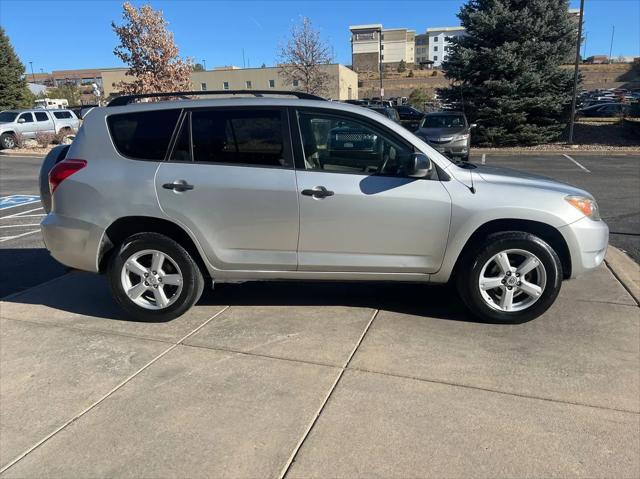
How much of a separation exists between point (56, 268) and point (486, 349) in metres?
4.70

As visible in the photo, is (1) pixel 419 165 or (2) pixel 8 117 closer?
(1) pixel 419 165

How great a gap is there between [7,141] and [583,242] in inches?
1001

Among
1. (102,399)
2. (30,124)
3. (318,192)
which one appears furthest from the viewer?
(30,124)

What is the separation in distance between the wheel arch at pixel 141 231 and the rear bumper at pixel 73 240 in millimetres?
60

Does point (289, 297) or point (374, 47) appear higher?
point (374, 47)

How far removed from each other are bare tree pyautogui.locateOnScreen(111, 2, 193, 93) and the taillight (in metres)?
21.7

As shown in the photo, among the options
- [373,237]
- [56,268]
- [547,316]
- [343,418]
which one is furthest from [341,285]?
[56,268]

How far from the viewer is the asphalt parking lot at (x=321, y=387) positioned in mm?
2590

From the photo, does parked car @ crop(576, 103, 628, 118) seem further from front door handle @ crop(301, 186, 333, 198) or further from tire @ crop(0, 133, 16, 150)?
front door handle @ crop(301, 186, 333, 198)

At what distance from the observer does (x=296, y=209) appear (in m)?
3.96

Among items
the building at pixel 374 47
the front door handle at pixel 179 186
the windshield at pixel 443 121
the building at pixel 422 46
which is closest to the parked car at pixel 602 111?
the windshield at pixel 443 121

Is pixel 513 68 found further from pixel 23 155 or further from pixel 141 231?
pixel 23 155

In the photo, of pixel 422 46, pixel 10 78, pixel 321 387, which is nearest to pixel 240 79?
pixel 10 78

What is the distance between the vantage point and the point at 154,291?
4195 mm
